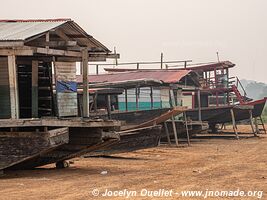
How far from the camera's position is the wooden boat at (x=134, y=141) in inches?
574

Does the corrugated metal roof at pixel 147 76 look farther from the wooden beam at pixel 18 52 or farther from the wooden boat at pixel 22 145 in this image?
the wooden boat at pixel 22 145

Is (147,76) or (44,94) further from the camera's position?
(147,76)

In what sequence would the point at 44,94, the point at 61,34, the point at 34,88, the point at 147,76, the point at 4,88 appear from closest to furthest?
the point at 4,88
the point at 34,88
the point at 61,34
the point at 44,94
the point at 147,76

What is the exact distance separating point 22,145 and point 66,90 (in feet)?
12.6

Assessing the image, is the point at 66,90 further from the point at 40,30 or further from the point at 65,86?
the point at 40,30

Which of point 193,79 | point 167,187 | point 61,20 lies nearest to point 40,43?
point 61,20

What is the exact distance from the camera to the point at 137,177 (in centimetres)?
1006

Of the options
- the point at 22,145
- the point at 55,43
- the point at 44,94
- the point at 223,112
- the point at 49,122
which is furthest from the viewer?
the point at 223,112

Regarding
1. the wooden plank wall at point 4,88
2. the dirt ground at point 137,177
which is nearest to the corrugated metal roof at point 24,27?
the wooden plank wall at point 4,88

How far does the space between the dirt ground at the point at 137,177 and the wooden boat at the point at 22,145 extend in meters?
0.39

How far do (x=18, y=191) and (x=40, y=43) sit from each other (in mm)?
4190

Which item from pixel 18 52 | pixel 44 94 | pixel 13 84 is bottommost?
pixel 44 94

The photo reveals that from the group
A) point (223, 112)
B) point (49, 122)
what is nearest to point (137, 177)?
point (49, 122)

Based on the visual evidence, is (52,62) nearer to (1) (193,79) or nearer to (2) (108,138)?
(2) (108,138)
